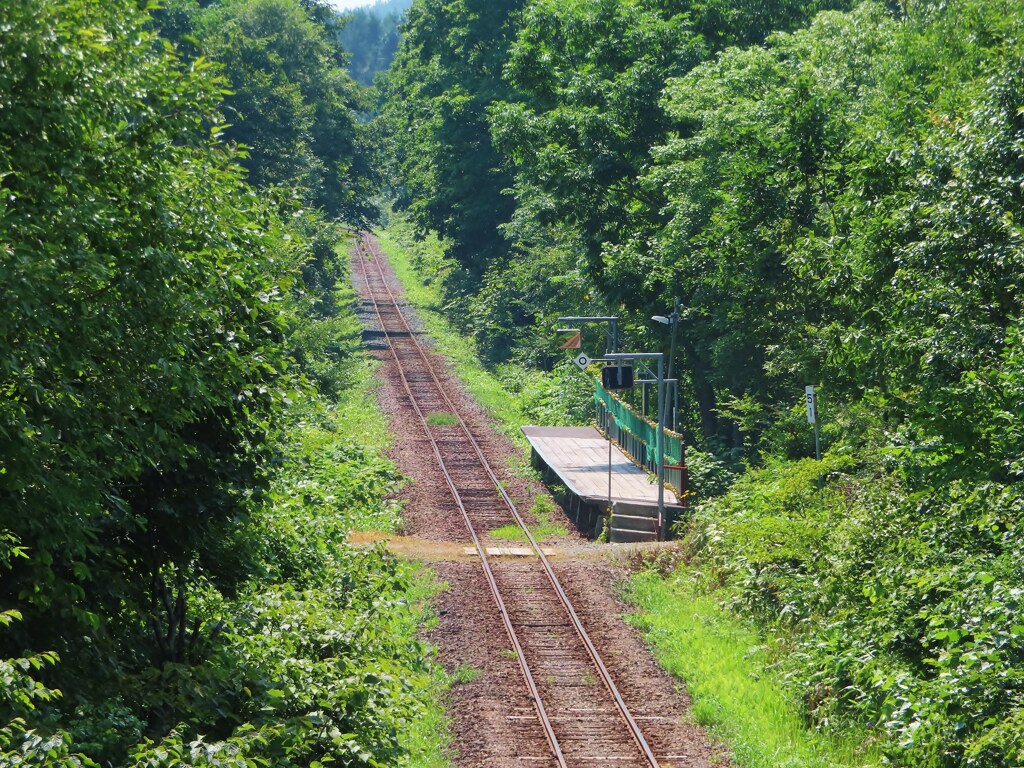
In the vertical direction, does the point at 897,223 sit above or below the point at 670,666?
above

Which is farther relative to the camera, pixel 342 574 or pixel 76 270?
pixel 342 574

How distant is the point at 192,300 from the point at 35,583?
2397mm

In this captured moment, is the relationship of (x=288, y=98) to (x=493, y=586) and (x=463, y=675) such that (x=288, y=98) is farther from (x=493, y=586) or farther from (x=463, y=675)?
(x=463, y=675)

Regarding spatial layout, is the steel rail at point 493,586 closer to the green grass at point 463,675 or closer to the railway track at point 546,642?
the railway track at point 546,642

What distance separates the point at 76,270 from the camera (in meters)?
8.20

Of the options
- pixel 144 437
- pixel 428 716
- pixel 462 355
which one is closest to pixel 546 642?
pixel 428 716

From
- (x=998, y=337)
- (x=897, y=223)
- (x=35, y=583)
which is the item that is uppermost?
(x=897, y=223)

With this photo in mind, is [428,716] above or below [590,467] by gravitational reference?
below

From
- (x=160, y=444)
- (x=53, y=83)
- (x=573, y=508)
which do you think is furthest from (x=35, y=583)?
(x=573, y=508)

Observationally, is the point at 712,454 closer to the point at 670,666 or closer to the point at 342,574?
the point at 670,666

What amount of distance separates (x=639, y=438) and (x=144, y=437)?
21274 millimetres

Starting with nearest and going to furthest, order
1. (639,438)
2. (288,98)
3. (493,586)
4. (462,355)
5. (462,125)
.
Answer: (493,586) < (639,438) < (462,355) < (288,98) < (462,125)

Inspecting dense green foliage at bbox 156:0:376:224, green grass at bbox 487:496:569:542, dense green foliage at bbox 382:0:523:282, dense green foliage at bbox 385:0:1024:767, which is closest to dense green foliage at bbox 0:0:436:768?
dense green foliage at bbox 385:0:1024:767

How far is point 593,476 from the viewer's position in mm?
28594
